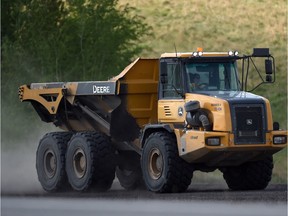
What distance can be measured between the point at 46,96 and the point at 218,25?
40.4 m

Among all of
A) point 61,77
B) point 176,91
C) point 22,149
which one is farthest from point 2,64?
point 176,91

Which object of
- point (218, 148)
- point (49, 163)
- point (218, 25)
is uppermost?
point (218, 25)

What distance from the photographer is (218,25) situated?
2640 inches

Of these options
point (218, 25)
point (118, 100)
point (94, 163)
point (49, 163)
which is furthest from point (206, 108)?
point (218, 25)

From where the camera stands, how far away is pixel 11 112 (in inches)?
1379

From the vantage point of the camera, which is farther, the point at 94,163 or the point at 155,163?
the point at 94,163

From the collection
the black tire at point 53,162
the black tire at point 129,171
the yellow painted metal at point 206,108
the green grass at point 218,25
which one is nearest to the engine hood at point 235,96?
the yellow painted metal at point 206,108

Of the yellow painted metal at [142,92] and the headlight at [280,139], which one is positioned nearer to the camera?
the headlight at [280,139]

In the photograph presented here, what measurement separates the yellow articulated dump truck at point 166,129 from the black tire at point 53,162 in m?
0.02

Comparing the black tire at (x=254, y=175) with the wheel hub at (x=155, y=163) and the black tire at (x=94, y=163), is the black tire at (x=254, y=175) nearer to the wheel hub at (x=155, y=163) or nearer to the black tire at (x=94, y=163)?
the wheel hub at (x=155, y=163)

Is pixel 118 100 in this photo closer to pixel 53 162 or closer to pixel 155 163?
pixel 155 163

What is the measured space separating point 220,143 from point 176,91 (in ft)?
4.99

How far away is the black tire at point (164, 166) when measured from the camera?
75.5ft

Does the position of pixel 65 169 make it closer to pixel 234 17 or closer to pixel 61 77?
pixel 61 77
